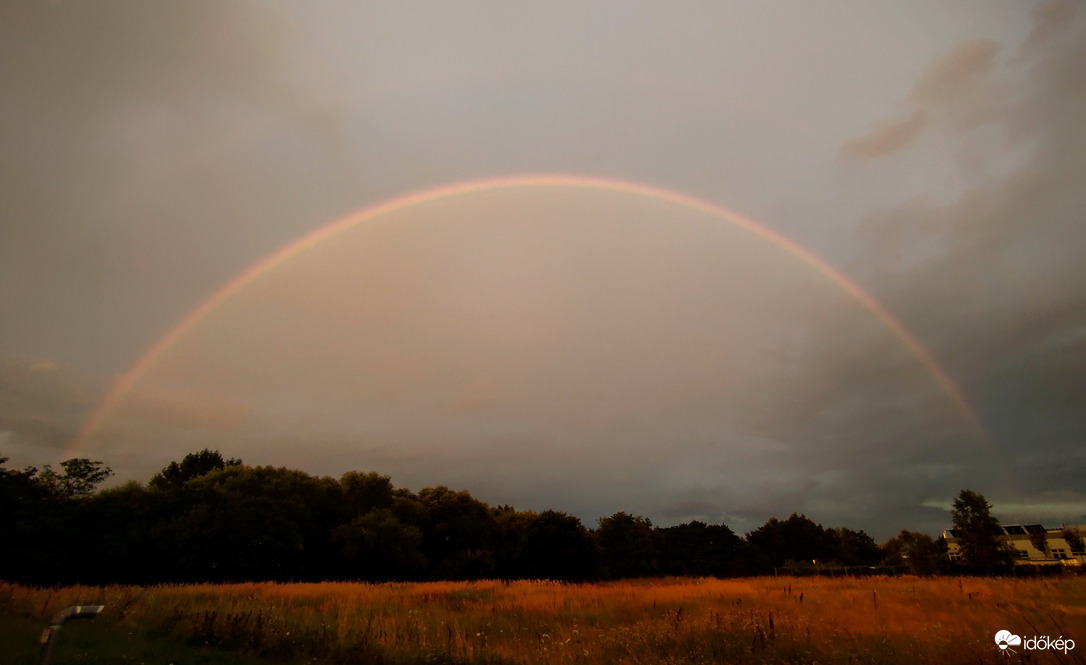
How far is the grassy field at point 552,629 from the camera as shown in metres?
8.66

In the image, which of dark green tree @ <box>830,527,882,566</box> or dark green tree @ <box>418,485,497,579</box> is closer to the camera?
dark green tree @ <box>418,485,497,579</box>

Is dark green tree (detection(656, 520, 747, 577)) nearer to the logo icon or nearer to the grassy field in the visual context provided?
the grassy field

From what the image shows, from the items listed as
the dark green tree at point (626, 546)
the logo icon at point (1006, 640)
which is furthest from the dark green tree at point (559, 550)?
the logo icon at point (1006, 640)

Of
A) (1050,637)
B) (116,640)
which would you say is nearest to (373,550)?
(116,640)

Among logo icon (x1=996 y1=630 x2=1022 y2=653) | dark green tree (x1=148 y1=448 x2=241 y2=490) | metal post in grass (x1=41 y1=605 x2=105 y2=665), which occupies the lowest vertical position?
logo icon (x1=996 y1=630 x2=1022 y2=653)

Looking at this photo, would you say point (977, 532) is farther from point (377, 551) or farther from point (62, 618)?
point (62, 618)

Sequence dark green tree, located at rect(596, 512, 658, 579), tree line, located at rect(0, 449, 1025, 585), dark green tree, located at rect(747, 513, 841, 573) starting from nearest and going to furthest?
tree line, located at rect(0, 449, 1025, 585) < dark green tree, located at rect(596, 512, 658, 579) < dark green tree, located at rect(747, 513, 841, 573)

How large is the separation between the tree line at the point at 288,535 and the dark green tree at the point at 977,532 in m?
2.54

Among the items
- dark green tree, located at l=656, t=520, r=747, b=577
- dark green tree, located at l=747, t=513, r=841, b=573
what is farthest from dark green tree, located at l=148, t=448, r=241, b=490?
dark green tree, located at l=747, t=513, r=841, b=573

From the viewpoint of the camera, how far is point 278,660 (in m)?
9.33

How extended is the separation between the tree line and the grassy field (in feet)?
77.6

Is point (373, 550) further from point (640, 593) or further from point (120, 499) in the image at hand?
point (640, 593)

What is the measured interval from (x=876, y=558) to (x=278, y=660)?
370ft

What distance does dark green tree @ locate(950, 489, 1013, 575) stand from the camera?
33031 mm
